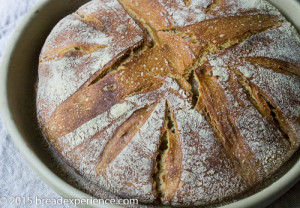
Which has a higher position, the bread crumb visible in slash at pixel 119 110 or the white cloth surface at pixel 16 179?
the bread crumb visible in slash at pixel 119 110

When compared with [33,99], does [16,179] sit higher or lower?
lower

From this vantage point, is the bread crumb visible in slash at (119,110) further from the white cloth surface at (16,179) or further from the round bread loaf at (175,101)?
the white cloth surface at (16,179)

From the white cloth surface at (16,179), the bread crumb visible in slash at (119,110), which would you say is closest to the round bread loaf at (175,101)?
the bread crumb visible in slash at (119,110)

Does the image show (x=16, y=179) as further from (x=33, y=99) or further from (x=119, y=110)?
(x=119, y=110)

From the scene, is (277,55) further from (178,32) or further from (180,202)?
(180,202)

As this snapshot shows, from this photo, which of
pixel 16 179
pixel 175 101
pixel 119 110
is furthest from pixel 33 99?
pixel 175 101
